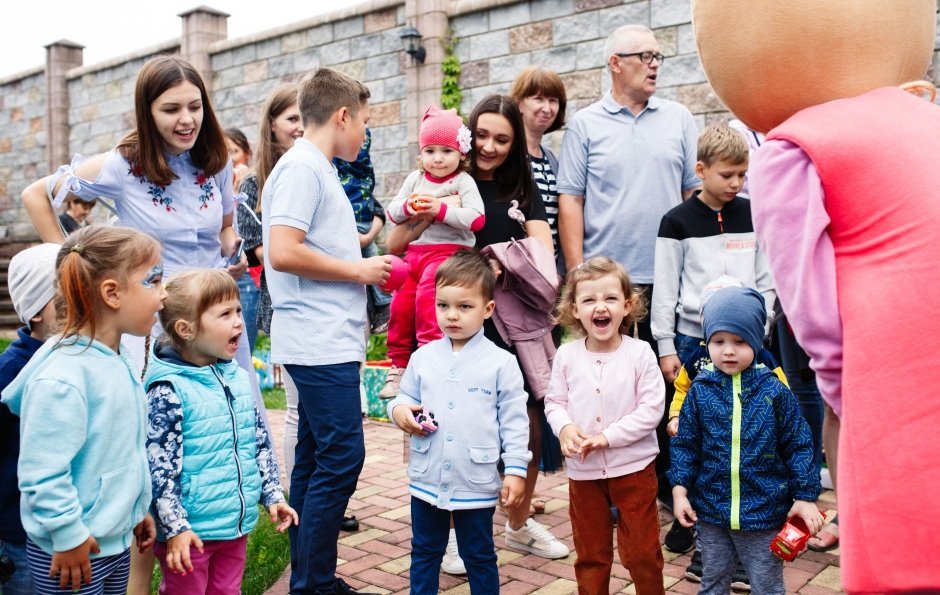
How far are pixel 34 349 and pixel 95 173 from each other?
1.00 meters

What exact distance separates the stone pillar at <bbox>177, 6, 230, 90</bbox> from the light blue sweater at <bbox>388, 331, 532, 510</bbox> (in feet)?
31.6

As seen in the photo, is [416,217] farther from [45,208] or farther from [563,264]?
[45,208]

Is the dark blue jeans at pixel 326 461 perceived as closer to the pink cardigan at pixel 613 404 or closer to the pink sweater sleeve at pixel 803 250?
the pink cardigan at pixel 613 404

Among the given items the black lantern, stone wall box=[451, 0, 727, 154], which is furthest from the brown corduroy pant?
the black lantern

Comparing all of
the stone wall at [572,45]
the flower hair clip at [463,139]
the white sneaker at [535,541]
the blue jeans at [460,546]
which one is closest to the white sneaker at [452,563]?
the white sneaker at [535,541]

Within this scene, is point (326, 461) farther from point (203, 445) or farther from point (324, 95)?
point (324, 95)

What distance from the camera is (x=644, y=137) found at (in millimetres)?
4199

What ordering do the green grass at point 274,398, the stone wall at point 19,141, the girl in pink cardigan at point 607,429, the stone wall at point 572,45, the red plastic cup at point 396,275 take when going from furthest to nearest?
the stone wall at point 19,141
the green grass at point 274,398
the stone wall at point 572,45
the red plastic cup at point 396,275
the girl in pink cardigan at point 607,429

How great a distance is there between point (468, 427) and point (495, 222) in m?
1.09

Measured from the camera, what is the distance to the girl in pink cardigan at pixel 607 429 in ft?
10.1

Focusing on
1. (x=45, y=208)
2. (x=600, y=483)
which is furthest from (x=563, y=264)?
(x=45, y=208)

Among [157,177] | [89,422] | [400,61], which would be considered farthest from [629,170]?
[400,61]

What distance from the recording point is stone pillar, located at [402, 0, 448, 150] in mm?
9062

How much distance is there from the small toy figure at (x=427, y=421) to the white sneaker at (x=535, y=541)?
112cm
